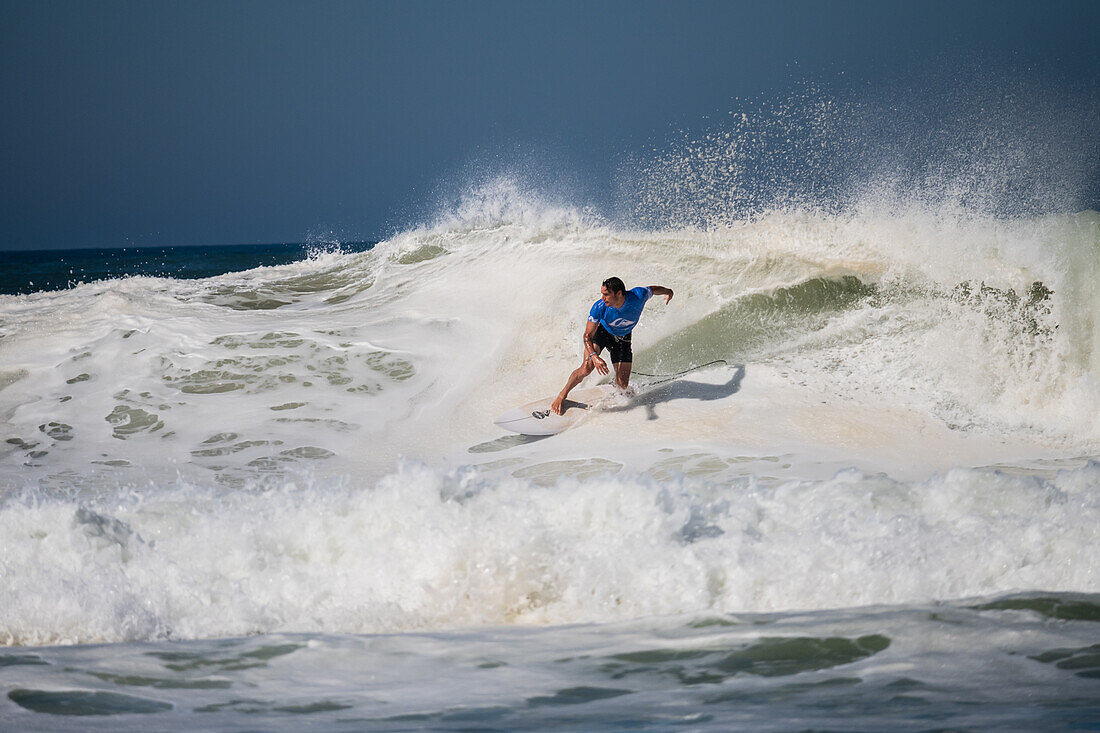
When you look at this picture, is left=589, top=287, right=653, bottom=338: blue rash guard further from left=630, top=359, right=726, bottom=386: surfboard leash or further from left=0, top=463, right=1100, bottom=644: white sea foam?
left=0, top=463, right=1100, bottom=644: white sea foam

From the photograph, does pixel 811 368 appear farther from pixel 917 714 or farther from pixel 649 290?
pixel 917 714

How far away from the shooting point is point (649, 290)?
25.3ft

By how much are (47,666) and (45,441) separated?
5.90 metres

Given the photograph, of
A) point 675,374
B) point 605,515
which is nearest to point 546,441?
point 675,374

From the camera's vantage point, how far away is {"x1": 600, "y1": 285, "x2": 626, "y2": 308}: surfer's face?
7398 mm

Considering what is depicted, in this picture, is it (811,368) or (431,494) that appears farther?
(811,368)

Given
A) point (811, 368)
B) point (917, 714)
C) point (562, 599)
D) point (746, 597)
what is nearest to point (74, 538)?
point (562, 599)

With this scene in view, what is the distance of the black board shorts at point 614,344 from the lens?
789cm

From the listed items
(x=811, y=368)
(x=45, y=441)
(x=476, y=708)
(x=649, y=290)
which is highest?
(x=649, y=290)

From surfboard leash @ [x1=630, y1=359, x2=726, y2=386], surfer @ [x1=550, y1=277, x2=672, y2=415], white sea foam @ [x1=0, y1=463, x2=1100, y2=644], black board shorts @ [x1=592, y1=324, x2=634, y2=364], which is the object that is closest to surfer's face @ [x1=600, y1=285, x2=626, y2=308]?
surfer @ [x1=550, y1=277, x2=672, y2=415]

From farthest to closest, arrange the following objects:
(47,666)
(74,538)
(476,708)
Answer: (74,538), (47,666), (476,708)

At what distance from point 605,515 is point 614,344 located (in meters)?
3.67

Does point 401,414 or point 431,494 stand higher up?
point 401,414

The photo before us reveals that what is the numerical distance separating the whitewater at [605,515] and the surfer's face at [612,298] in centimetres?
133
